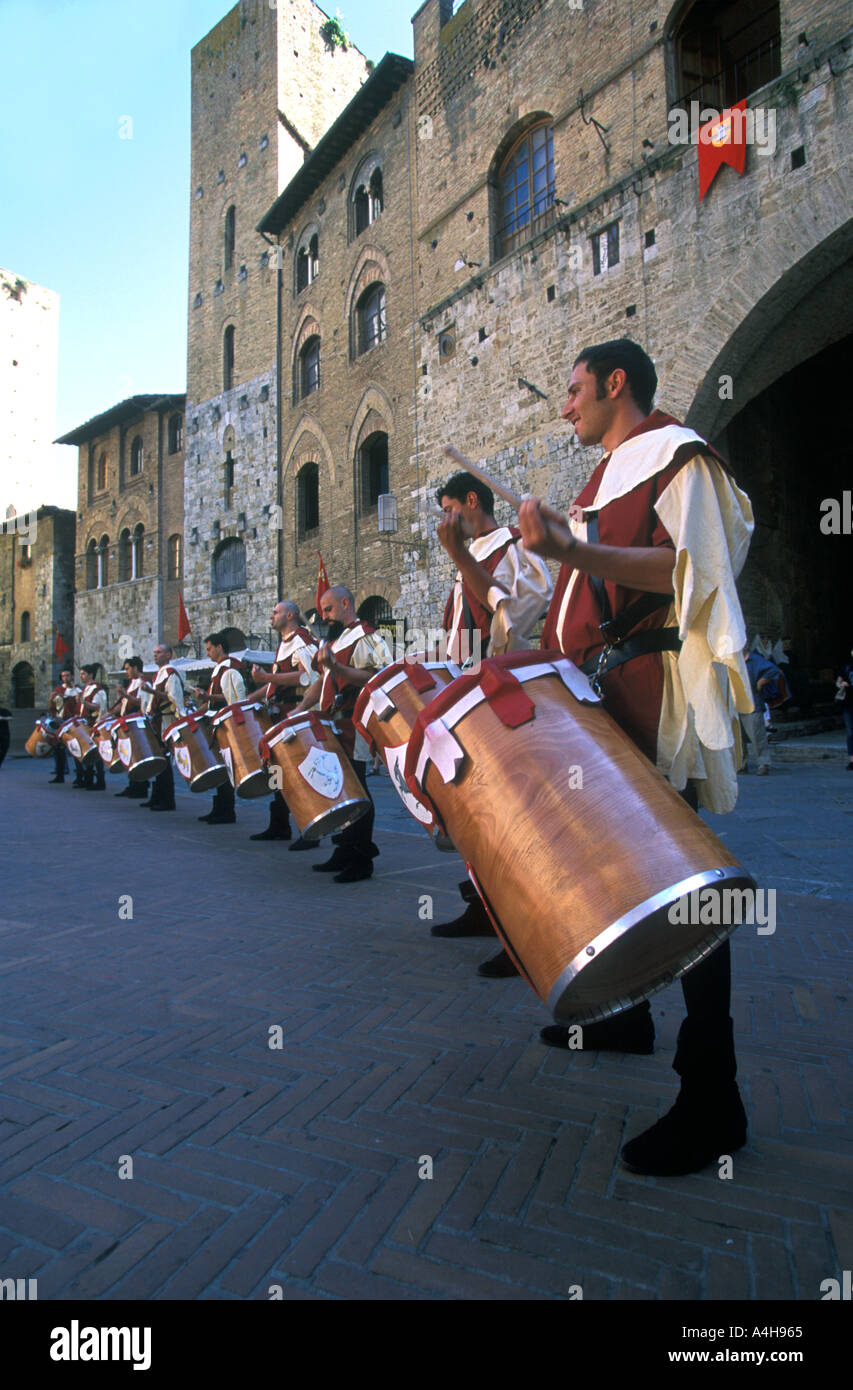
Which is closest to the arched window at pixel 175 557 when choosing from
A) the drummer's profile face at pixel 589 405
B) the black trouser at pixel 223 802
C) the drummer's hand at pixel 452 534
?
the black trouser at pixel 223 802

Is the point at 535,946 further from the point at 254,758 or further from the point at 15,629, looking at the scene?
the point at 15,629

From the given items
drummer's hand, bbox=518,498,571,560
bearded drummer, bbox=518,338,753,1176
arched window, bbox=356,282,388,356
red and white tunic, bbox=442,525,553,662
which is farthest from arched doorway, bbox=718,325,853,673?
drummer's hand, bbox=518,498,571,560

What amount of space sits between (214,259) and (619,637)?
2929 centimetres

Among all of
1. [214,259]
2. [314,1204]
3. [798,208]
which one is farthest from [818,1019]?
[214,259]

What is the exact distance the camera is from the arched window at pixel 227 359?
84.8ft

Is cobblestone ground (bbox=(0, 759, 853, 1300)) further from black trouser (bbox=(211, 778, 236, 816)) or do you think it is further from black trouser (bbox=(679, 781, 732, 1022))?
black trouser (bbox=(211, 778, 236, 816))

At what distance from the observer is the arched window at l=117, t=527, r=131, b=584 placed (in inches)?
1233

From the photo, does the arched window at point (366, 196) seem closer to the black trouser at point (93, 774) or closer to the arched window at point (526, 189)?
the arched window at point (526, 189)

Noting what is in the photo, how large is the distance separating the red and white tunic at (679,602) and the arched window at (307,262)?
23.4 metres

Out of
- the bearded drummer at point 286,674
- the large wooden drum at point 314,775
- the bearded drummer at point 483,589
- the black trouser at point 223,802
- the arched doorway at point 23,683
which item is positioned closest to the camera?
the bearded drummer at point 483,589

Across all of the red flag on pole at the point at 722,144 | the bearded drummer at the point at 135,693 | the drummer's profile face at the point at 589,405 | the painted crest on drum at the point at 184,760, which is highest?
the red flag on pole at the point at 722,144

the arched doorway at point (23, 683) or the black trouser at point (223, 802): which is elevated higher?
the arched doorway at point (23, 683)

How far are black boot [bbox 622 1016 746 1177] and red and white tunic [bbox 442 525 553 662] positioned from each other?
172cm
